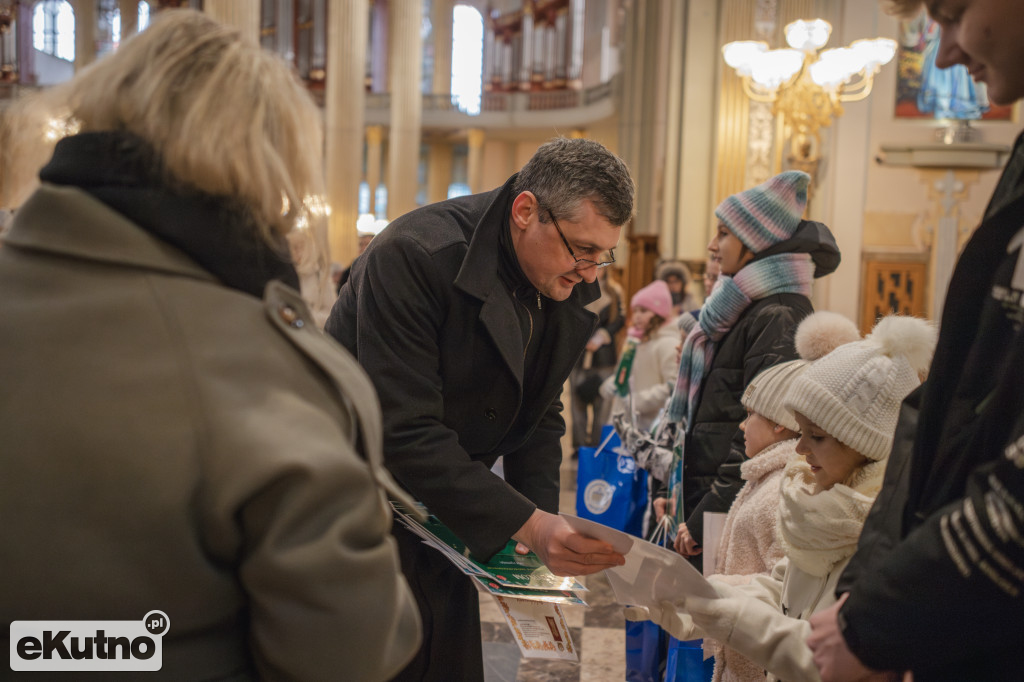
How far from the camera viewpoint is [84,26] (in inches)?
882

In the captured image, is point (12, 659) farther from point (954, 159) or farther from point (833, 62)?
point (954, 159)

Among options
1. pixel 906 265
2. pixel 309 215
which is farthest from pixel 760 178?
pixel 309 215

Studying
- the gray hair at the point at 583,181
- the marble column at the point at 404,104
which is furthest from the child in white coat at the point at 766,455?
the marble column at the point at 404,104

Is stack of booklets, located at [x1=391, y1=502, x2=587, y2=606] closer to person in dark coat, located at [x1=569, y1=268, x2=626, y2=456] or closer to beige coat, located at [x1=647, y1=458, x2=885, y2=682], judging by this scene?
beige coat, located at [x1=647, y1=458, x2=885, y2=682]

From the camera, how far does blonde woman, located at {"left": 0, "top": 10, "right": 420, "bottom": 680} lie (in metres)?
0.95

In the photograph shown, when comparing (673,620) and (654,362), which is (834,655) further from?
(654,362)

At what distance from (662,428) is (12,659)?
274 cm

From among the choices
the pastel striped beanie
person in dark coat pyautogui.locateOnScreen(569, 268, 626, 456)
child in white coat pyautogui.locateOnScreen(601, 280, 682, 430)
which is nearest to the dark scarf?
the pastel striped beanie

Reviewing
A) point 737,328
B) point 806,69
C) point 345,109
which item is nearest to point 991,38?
point 737,328

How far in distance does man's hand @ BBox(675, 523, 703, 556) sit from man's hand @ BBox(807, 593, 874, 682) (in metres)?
1.56

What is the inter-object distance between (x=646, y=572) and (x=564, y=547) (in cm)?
21

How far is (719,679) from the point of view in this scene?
2141 millimetres

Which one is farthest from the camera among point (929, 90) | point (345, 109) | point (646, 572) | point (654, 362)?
point (345, 109)

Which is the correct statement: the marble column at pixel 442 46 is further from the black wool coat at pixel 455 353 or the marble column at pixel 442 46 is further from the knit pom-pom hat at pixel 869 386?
the knit pom-pom hat at pixel 869 386
